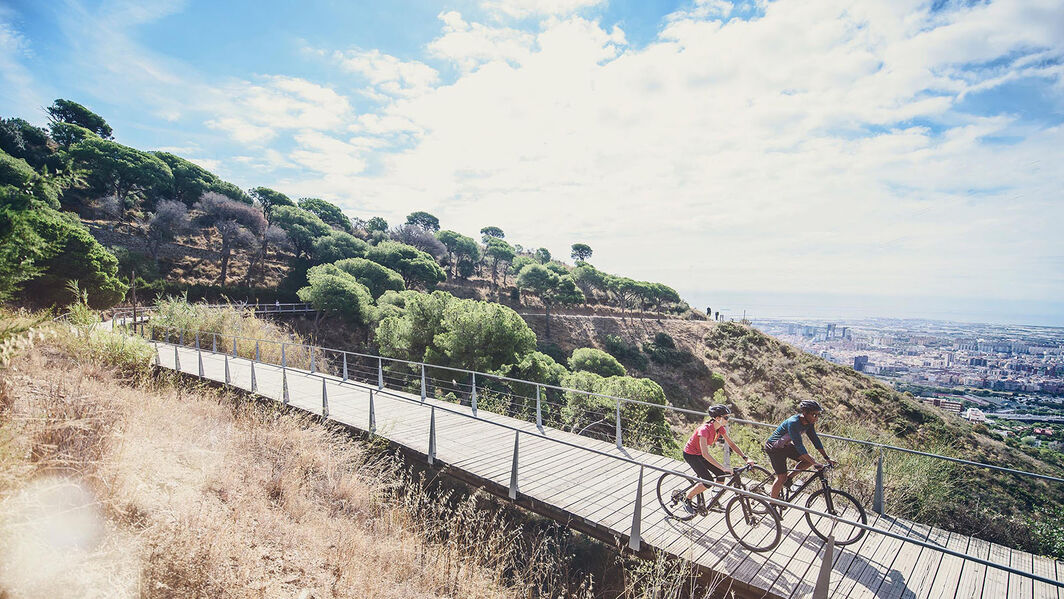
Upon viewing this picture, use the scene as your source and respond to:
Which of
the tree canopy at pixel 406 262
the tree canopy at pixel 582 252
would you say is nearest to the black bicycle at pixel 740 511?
the tree canopy at pixel 406 262

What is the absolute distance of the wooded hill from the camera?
20.4 m

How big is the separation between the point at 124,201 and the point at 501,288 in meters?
38.8

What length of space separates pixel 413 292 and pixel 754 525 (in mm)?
32996

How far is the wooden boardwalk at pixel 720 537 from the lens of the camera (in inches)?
154

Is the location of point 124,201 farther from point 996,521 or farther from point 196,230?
point 996,521

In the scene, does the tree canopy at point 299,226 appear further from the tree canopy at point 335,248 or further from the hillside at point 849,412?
the hillside at point 849,412

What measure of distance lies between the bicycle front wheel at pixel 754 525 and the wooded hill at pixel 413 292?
21.9 feet

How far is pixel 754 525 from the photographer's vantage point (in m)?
4.65

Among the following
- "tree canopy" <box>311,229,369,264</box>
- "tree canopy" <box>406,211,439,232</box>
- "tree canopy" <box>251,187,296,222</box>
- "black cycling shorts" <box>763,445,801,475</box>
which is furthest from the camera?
"tree canopy" <box>406,211,439,232</box>

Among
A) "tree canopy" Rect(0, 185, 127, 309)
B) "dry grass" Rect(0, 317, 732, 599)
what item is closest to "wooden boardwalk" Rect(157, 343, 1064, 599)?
"dry grass" Rect(0, 317, 732, 599)

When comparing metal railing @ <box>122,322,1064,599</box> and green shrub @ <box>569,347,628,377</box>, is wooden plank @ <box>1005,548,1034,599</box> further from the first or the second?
green shrub @ <box>569,347,628,377</box>

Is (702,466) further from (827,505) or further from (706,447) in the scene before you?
(827,505)

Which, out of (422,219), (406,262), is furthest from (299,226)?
(422,219)

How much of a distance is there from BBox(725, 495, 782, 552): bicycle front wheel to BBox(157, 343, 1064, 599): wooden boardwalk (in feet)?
0.38
